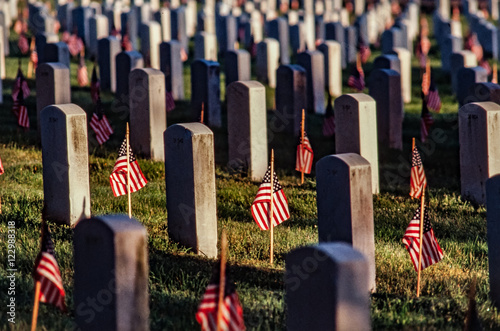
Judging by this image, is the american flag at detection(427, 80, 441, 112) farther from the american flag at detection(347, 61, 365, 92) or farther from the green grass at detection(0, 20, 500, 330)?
the green grass at detection(0, 20, 500, 330)

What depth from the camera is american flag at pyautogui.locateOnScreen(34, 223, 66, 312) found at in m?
5.84

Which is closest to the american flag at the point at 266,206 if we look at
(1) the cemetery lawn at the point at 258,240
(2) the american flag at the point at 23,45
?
(1) the cemetery lawn at the point at 258,240

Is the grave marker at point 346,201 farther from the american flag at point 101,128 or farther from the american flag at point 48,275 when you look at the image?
the american flag at point 101,128

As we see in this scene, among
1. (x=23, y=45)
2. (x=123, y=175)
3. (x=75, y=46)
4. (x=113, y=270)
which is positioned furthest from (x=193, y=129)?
(x=23, y=45)

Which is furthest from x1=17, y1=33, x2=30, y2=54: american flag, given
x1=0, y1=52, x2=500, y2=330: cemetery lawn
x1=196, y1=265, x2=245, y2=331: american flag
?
x1=196, y1=265, x2=245, y2=331: american flag

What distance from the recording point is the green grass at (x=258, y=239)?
21.6 feet

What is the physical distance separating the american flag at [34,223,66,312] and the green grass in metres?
0.19

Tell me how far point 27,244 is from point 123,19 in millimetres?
18273

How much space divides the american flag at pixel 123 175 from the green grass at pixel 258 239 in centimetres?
34

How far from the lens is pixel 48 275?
5859 millimetres

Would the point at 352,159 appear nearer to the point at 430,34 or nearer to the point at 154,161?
the point at 154,161

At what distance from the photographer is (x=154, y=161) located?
38.9ft

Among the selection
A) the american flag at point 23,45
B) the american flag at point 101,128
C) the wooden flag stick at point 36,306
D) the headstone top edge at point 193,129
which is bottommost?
the wooden flag stick at point 36,306

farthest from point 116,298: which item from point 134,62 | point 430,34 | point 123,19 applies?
point 430,34
